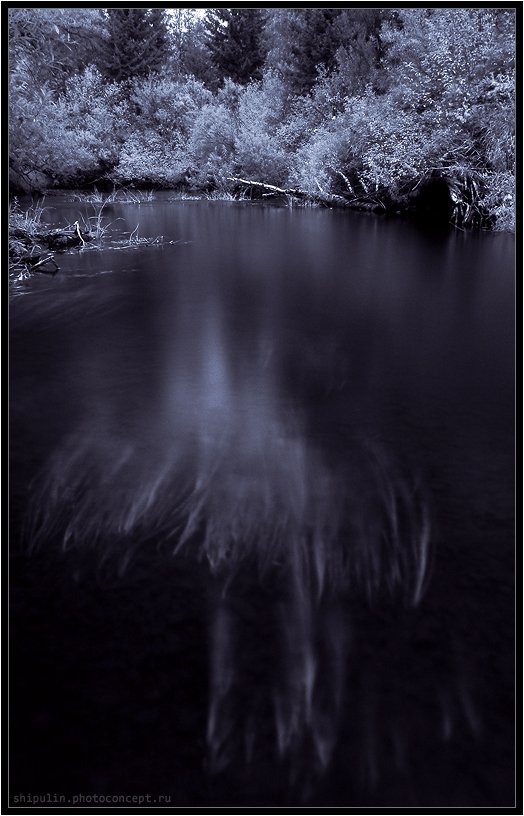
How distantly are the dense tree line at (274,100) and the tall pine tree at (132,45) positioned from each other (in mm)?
105

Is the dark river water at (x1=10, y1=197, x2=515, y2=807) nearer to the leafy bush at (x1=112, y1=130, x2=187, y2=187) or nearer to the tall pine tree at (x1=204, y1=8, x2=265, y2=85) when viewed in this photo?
the leafy bush at (x1=112, y1=130, x2=187, y2=187)

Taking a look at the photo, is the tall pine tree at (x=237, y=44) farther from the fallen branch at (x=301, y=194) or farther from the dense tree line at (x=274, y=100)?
the fallen branch at (x=301, y=194)

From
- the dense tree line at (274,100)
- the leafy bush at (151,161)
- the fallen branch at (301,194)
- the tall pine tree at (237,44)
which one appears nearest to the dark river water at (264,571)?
the dense tree line at (274,100)

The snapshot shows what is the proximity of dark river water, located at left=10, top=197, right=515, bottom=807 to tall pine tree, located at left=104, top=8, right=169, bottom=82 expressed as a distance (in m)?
45.7

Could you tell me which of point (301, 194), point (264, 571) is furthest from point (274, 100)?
point (264, 571)

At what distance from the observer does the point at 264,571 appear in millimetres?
3150

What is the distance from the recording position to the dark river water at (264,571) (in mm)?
2145

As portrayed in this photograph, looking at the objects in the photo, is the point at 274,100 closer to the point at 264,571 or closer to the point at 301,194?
the point at 301,194

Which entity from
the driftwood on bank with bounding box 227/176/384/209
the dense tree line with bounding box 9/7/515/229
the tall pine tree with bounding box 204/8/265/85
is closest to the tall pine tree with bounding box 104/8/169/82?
the dense tree line with bounding box 9/7/515/229

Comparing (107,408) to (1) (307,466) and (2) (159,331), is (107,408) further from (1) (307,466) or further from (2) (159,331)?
(2) (159,331)

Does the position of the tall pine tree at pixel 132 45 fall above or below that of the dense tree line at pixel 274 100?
above

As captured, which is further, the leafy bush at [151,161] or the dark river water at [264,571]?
the leafy bush at [151,161]

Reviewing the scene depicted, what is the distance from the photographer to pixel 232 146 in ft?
119

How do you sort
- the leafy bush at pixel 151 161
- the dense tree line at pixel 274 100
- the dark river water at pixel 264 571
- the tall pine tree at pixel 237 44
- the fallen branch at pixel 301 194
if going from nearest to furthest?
1. the dark river water at pixel 264 571
2. the dense tree line at pixel 274 100
3. the fallen branch at pixel 301 194
4. the leafy bush at pixel 151 161
5. the tall pine tree at pixel 237 44
